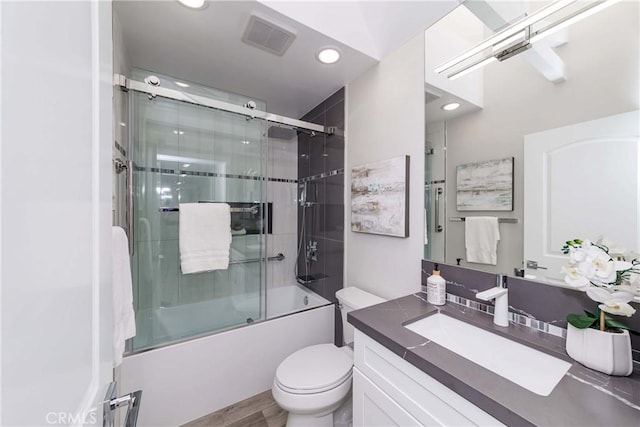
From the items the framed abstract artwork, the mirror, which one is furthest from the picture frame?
the framed abstract artwork

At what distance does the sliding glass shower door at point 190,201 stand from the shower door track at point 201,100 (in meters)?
0.06

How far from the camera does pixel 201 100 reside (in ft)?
5.82

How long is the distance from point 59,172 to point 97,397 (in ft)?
1.46

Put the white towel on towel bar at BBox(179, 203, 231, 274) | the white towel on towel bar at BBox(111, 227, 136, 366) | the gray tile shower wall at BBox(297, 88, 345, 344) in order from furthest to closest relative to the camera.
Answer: the gray tile shower wall at BBox(297, 88, 345, 344) → the white towel on towel bar at BBox(179, 203, 231, 274) → the white towel on towel bar at BBox(111, 227, 136, 366)

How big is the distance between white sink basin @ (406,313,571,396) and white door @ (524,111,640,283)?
1.00ft

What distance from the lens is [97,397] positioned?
0.49m

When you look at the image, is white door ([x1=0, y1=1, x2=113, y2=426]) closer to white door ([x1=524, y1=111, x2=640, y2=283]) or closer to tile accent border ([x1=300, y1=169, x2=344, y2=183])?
white door ([x1=524, y1=111, x2=640, y2=283])

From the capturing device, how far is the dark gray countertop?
1.89ft

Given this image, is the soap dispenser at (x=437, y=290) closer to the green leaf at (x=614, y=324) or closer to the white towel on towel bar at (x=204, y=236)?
the green leaf at (x=614, y=324)

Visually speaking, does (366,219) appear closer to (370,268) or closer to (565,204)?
(370,268)

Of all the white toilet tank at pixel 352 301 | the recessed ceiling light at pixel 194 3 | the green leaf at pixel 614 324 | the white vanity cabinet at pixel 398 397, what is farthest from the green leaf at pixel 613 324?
the recessed ceiling light at pixel 194 3

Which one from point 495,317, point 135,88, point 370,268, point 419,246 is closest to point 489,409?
point 495,317

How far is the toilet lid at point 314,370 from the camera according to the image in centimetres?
126

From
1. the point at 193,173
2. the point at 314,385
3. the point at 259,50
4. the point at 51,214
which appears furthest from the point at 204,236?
the point at 51,214
